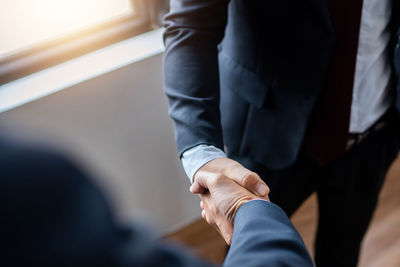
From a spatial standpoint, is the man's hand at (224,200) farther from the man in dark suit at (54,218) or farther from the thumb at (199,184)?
the man in dark suit at (54,218)

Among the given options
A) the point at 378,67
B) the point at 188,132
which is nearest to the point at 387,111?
the point at 378,67

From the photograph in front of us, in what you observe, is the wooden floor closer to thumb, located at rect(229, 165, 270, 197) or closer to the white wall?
the white wall

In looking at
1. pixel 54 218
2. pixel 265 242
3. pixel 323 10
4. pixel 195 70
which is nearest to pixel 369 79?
pixel 323 10

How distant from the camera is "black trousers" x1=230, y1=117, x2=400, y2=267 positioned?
3.23 feet

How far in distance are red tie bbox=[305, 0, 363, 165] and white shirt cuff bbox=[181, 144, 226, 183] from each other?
0.89ft

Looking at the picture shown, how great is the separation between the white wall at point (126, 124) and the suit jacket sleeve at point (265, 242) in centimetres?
54

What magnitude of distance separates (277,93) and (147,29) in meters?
0.61

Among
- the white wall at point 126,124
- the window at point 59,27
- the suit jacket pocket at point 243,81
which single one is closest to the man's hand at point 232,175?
the suit jacket pocket at point 243,81

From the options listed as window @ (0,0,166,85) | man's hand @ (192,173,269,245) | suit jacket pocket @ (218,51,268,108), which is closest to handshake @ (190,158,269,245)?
man's hand @ (192,173,269,245)

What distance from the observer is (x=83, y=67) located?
1229 mm

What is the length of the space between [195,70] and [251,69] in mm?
146

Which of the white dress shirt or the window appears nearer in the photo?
the white dress shirt

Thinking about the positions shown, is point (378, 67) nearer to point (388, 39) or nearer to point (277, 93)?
point (388, 39)

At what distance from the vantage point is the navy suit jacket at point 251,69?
30.9 inches
